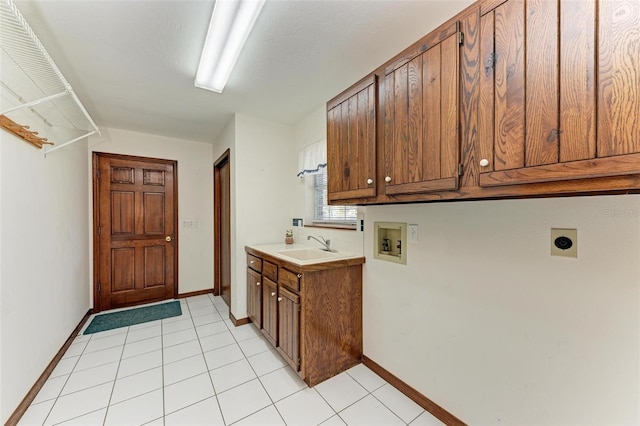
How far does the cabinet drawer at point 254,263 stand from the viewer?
2.54 meters

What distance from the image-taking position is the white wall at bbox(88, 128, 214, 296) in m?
3.70

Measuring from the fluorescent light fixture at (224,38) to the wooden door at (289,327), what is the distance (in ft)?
5.98

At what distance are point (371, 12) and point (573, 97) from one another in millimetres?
1141

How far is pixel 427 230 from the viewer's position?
1.69m

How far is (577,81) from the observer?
2.63 ft

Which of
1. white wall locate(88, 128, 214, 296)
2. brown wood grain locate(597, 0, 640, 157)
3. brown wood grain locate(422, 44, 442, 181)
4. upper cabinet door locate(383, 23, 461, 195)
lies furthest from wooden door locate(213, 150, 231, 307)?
brown wood grain locate(597, 0, 640, 157)

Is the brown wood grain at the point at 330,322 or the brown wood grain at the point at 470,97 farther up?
the brown wood grain at the point at 470,97

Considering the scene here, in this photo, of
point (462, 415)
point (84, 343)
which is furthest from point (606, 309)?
point (84, 343)

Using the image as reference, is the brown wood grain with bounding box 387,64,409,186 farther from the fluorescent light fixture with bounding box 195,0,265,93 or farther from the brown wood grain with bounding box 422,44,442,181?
the fluorescent light fixture with bounding box 195,0,265,93

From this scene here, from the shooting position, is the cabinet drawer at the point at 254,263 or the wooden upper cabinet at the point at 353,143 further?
the cabinet drawer at the point at 254,263

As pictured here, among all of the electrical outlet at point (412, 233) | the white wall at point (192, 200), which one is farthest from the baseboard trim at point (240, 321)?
the electrical outlet at point (412, 233)

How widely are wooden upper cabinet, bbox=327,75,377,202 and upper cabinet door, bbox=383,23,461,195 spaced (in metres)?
0.12

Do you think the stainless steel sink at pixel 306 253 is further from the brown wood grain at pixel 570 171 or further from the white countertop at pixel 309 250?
the brown wood grain at pixel 570 171

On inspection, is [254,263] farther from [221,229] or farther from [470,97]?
[470,97]
